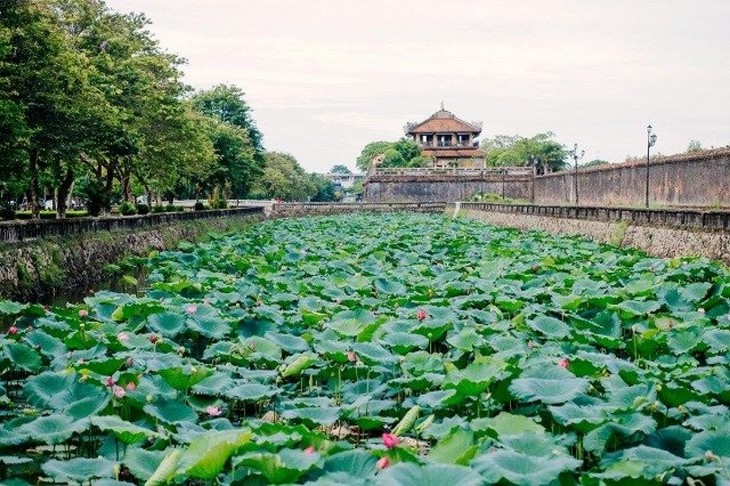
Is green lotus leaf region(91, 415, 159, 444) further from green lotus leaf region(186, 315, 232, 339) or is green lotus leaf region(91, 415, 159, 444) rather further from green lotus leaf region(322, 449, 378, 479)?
green lotus leaf region(186, 315, 232, 339)

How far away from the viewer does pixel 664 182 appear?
2436 centimetres

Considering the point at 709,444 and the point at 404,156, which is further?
the point at 404,156

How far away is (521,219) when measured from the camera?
26.7 meters

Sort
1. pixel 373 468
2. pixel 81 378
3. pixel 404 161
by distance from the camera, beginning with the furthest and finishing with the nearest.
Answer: pixel 404 161 < pixel 81 378 < pixel 373 468

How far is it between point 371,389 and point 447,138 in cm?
6166

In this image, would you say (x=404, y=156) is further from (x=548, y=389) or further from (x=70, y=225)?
(x=548, y=389)

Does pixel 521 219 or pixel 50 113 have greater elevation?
pixel 50 113

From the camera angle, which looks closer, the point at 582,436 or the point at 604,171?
the point at 582,436

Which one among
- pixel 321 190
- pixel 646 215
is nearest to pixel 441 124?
pixel 321 190

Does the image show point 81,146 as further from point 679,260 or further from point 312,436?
point 312,436

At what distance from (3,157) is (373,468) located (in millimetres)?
12685

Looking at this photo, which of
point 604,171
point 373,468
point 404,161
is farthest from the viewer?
point 404,161

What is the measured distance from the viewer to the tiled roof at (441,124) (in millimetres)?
64562

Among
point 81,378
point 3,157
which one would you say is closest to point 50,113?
point 3,157
